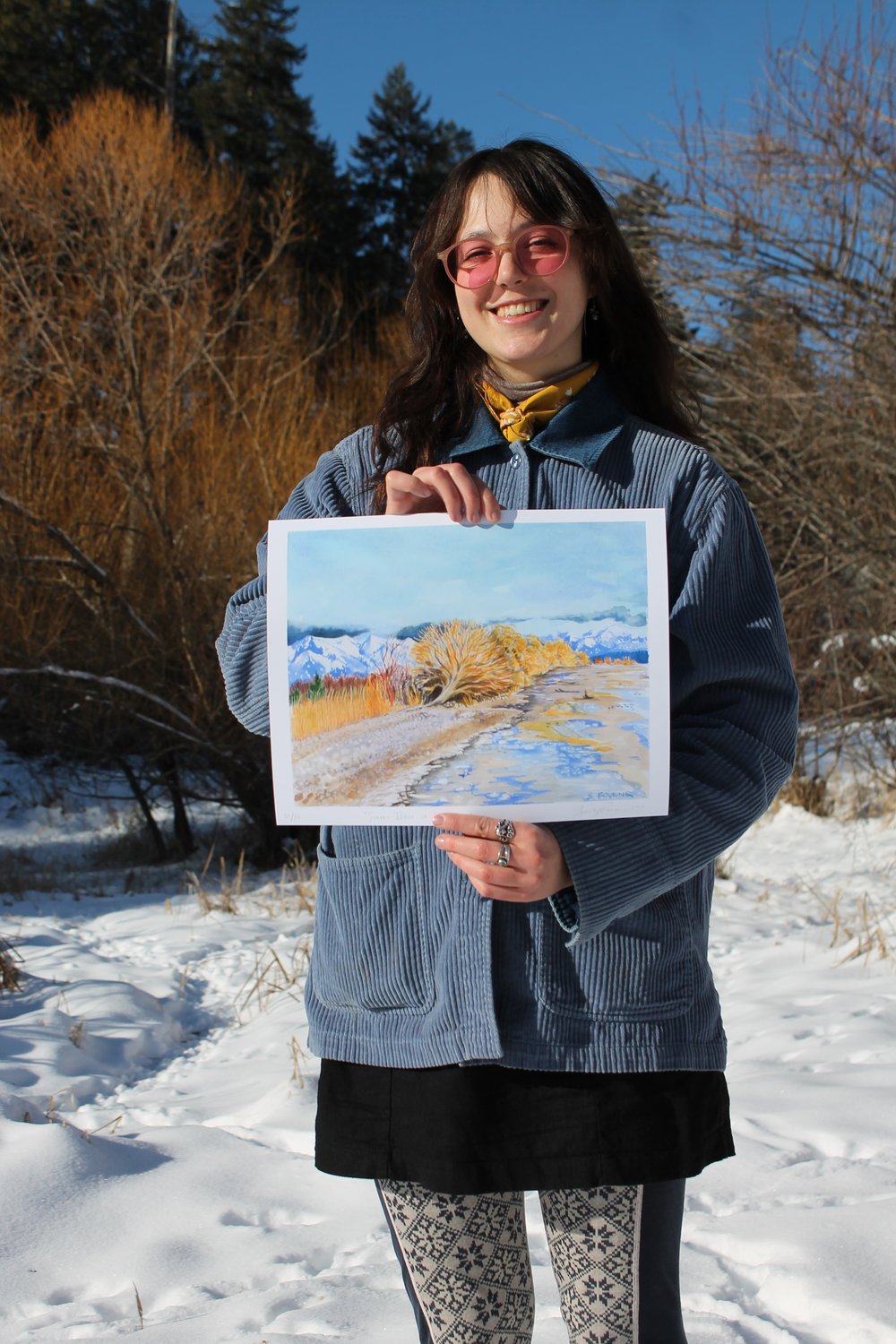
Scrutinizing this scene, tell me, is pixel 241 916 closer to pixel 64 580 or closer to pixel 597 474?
pixel 64 580

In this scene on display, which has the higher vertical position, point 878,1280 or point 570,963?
point 570,963

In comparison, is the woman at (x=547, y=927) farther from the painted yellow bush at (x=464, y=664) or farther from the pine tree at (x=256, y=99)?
the pine tree at (x=256, y=99)

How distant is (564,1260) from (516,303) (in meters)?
1.12

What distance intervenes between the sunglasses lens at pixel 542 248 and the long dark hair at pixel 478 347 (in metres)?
0.02

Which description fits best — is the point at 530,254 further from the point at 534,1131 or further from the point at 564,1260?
the point at 564,1260

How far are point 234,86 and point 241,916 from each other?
57.6ft

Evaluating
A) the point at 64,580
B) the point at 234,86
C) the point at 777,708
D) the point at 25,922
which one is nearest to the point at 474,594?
the point at 777,708

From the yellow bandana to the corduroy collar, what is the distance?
0.01 m

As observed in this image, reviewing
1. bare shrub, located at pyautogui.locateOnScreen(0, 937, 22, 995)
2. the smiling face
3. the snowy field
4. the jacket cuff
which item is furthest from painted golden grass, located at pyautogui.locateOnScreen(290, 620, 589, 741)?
bare shrub, located at pyautogui.locateOnScreen(0, 937, 22, 995)

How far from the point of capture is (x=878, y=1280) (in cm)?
210

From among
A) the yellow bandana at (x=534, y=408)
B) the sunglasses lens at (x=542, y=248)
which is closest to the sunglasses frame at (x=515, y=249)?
the sunglasses lens at (x=542, y=248)

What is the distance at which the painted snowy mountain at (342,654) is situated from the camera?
1242 mm

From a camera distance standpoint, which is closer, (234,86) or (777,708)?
(777,708)

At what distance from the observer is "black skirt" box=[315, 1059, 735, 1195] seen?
126 centimetres
